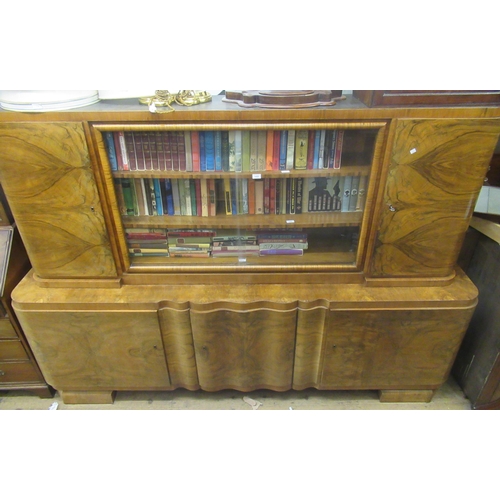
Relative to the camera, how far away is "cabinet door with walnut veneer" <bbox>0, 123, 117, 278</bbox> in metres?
1.17

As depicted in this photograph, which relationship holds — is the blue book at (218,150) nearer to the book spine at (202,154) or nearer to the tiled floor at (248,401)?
the book spine at (202,154)

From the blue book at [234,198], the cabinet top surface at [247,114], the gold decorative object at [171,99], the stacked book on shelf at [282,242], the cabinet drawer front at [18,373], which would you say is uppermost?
the gold decorative object at [171,99]

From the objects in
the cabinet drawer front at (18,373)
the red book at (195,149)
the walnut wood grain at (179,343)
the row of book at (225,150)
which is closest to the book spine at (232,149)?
the row of book at (225,150)

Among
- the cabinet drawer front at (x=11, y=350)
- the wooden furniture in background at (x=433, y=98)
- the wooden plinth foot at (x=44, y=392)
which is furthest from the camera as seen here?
the wooden plinth foot at (x=44, y=392)

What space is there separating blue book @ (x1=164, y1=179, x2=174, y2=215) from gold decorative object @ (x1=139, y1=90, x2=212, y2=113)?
11.5 inches

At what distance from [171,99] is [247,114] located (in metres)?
0.27

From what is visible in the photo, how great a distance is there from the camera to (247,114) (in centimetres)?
116

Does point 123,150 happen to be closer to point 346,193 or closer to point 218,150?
point 218,150

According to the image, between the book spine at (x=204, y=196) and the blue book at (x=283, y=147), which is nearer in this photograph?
the blue book at (x=283, y=147)

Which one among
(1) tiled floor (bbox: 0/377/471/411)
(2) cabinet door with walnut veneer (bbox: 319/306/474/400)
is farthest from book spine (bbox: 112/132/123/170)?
(1) tiled floor (bbox: 0/377/471/411)

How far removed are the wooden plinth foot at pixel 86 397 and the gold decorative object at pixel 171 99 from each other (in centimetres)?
127

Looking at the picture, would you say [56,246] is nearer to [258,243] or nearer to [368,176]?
[258,243]

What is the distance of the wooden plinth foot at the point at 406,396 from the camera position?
5.38 ft

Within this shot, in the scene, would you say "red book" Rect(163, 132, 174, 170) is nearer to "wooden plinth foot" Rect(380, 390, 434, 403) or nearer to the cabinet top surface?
the cabinet top surface
